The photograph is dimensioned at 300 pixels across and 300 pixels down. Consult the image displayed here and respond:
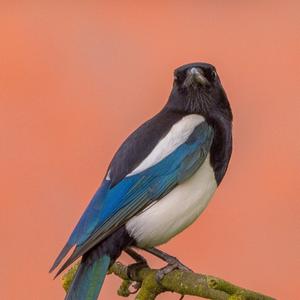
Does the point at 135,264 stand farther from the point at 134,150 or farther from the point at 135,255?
the point at 134,150

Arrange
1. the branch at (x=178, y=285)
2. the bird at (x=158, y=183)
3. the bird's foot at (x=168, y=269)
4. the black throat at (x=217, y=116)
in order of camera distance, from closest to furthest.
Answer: the branch at (x=178, y=285), the bird's foot at (x=168, y=269), the bird at (x=158, y=183), the black throat at (x=217, y=116)

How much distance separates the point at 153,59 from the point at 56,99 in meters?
0.20

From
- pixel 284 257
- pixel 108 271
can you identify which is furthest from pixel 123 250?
pixel 284 257

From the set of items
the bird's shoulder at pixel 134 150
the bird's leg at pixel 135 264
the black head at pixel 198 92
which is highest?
the black head at pixel 198 92

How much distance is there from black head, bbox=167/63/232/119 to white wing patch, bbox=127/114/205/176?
0.03 m

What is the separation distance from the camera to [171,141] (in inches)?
123

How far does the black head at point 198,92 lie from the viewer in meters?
3.19

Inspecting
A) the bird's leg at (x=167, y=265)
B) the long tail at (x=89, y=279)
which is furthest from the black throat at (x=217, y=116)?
the long tail at (x=89, y=279)

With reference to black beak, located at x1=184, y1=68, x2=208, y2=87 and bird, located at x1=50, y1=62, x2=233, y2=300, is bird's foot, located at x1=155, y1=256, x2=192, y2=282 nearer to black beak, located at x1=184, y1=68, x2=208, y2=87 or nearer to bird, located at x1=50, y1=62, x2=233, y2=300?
bird, located at x1=50, y1=62, x2=233, y2=300

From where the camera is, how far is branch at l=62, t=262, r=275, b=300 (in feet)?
8.55

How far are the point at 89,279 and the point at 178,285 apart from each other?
0.16 meters

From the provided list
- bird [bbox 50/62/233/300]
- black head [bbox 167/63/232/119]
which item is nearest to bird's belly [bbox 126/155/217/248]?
bird [bbox 50/62/233/300]

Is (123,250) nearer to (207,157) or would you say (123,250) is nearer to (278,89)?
(207,157)

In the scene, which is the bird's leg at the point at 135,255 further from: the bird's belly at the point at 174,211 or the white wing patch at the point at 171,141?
the white wing patch at the point at 171,141
